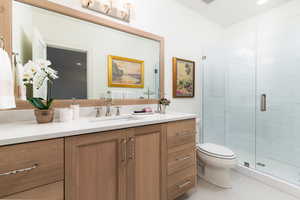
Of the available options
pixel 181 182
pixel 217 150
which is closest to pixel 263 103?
pixel 217 150

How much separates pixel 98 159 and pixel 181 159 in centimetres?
83

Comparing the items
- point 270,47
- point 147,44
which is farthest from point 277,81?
point 147,44

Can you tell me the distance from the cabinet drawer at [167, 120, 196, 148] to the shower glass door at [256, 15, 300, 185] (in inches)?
54.2

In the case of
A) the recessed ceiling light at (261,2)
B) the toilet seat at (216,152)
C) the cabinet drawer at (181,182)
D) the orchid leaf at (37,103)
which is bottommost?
the cabinet drawer at (181,182)

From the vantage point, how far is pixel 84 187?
856mm

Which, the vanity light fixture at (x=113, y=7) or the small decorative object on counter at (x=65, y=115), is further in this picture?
the vanity light fixture at (x=113, y=7)

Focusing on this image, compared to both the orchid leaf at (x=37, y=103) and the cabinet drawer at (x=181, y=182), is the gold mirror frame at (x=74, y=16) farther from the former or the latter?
the cabinet drawer at (x=181, y=182)

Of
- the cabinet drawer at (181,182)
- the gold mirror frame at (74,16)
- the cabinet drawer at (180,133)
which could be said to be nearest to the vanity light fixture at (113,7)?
the gold mirror frame at (74,16)

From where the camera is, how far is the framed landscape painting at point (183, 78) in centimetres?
200

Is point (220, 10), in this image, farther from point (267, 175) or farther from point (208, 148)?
point (267, 175)

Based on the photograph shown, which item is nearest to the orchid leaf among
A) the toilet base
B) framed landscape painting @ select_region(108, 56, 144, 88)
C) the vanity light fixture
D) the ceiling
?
framed landscape painting @ select_region(108, 56, 144, 88)

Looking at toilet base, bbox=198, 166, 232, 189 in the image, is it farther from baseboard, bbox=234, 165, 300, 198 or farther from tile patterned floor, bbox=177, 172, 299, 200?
baseboard, bbox=234, 165, 300, 198

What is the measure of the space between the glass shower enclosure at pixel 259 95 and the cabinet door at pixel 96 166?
5.74 ft

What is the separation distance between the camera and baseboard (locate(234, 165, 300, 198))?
1.54m
